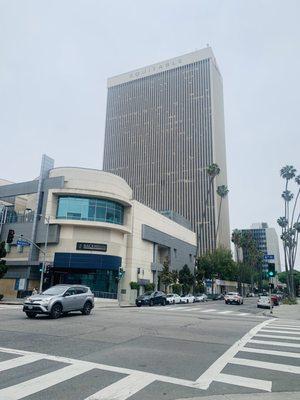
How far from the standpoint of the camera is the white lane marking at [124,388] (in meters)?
5.46

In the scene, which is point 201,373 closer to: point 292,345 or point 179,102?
point 292,345

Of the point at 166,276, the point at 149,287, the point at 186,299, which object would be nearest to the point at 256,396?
the point at 186,299

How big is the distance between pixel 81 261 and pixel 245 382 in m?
39.0

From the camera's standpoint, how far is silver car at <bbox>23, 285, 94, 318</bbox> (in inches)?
641

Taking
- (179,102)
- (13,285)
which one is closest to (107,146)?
(179,102)

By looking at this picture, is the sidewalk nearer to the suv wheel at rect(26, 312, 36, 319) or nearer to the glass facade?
the suv wheel at rect(26, 312, 36, 319)

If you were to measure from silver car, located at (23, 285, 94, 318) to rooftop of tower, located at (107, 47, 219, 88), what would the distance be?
130m

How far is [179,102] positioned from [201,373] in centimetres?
13531

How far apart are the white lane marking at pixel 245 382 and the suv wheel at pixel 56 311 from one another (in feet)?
37.3

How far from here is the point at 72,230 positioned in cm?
4525

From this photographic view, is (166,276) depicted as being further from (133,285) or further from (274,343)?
(274,343)

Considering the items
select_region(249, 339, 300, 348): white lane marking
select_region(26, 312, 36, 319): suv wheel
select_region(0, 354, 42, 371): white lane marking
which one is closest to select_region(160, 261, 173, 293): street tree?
select_region(26, 312, 36, 319): suv wheel

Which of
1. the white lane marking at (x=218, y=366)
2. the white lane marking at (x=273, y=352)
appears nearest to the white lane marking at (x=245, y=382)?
the white lane marking at (x=218, y=366)

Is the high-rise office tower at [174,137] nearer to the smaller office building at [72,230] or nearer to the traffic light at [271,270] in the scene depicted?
the smaller office building at [72,230]
